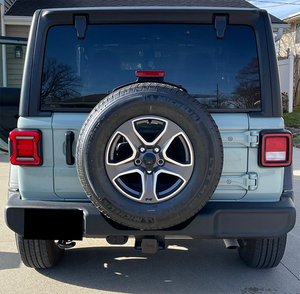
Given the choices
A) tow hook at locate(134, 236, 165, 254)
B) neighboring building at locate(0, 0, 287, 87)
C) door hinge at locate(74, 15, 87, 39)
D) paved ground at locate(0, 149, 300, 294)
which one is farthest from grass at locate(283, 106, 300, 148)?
door hinge at locate(74, 15, 87, 39)

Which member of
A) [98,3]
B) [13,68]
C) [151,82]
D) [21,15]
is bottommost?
[151,82]

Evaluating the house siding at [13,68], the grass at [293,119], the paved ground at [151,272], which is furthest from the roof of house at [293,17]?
the paved ground at [151,272]

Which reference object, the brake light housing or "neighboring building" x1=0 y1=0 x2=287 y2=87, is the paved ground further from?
"neighboring building" x1=0 y1=0 x2=287 y2=87

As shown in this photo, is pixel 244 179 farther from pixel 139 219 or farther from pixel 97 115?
pixel 97 115

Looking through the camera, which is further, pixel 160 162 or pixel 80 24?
pixel 80 24

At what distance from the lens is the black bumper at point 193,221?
279 centimetres

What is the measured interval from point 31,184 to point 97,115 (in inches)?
30.3

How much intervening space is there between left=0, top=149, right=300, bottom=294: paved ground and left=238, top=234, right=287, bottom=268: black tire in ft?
0.29

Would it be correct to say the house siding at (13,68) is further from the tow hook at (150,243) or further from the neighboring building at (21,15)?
the tow hook at (150,243)

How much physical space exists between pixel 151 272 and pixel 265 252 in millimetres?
911

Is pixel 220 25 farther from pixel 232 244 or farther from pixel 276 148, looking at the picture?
pixel 232 244

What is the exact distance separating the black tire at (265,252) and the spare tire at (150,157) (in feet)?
3.34

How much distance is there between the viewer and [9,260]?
3693 millimetres

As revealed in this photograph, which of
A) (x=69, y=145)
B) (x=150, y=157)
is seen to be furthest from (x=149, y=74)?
(x=69, y=145)
